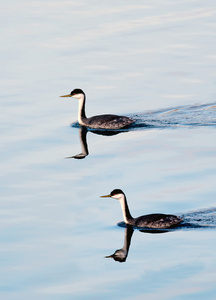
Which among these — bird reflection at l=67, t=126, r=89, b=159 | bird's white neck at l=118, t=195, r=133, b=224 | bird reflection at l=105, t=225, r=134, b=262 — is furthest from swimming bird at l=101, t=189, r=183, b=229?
bird reflection at l=67, t=126, r=89, b=159

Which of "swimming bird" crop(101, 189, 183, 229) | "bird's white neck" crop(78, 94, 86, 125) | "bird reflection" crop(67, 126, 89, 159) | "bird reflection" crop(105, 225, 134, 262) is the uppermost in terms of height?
"bird's white neck" crop(78, 94, 86, 125)

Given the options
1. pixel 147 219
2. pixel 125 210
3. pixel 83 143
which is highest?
pixel 83 143

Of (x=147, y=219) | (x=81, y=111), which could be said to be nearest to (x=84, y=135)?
(x=81, y=111)

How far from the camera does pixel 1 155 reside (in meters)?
23.0

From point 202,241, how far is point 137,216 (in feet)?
6.79

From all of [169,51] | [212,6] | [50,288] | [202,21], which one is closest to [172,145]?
[50,288]

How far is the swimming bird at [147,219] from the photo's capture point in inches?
698

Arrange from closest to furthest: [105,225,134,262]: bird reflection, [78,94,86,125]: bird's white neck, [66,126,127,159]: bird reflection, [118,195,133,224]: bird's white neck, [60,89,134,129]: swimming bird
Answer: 1. [105,225,134,262]: bird reflection
2. [118,195,133,224]: bird's white neck
3. [66,126,127,159]: bird reflection
4. [60,89,134,129]: swimming bird
5. [78,94,86,125]: bird's white neck

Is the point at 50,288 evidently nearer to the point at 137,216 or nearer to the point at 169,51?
the point at 137,216

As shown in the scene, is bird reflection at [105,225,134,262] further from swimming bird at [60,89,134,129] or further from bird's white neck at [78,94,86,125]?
bird's white neck at [78,94,86,125]

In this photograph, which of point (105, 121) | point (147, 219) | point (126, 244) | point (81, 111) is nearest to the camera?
point (126, 244)

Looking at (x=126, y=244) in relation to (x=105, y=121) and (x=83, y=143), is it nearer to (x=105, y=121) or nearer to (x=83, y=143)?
(x=83, y=143)

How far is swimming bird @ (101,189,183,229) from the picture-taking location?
17734 millimetres

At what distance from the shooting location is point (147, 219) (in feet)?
58.7
